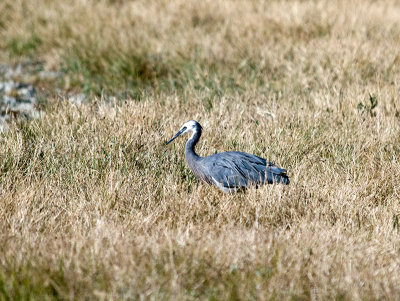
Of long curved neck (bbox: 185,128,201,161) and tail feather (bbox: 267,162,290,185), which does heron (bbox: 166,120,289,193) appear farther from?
long curved neck (bbox: 185,128,201,161)

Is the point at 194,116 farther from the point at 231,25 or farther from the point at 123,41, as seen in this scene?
the point at 231,25

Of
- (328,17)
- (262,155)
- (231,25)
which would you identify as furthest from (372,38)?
(262,155)

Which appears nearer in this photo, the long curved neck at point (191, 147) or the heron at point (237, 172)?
the heron at point (237, 172)

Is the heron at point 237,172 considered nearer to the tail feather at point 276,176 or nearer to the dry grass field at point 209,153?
the tail feather at point 276,176

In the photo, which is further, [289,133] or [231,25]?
[231,25]

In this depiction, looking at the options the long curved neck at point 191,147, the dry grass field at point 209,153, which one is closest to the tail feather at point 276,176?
the dry grass field at point 209,153

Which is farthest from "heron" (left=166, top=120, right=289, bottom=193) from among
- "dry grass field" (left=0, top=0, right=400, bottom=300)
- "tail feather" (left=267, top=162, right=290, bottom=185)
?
"dry grass field" (left=0, top=0, right=400, bottom=300)

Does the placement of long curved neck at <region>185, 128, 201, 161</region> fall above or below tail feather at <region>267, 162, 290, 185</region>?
above

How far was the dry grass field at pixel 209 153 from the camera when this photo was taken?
3270 mm

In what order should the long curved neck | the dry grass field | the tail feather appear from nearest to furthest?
the dry grass field < the tail feather < the long curved neck

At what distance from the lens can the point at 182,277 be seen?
3225mm

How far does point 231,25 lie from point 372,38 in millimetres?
2357

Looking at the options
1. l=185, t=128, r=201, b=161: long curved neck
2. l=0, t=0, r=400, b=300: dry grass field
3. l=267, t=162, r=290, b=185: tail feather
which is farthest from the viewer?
l=185, t=128, r=201, b=161: long curved neck

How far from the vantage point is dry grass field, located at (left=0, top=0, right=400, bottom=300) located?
3270 mm
